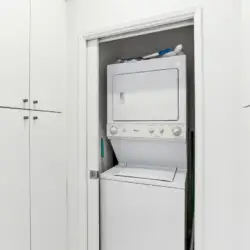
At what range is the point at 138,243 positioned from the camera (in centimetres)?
197

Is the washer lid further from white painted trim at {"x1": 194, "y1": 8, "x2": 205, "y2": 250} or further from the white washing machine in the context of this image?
white painted trim at {"x1": 194, "y1": 8, "x2": 205, "y2": 250}

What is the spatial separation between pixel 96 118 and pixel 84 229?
989 millimetres

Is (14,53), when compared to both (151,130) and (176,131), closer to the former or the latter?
(151,130)

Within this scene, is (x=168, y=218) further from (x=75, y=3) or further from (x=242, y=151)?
(x=75, y=3)

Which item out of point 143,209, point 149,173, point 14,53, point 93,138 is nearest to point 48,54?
point 14,53

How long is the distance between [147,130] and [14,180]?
3.71 ft

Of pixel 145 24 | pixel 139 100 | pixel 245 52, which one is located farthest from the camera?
pixel 139 100

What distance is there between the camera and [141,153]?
229 cm

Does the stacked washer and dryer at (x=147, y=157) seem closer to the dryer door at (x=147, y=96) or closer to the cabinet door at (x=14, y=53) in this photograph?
the dryer door at (x=147, y=96)

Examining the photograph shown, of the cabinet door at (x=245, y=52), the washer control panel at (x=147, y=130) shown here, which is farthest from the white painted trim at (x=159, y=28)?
the washer control panel at (x=147, y=130)

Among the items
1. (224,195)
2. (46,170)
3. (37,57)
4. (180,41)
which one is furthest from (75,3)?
(224,195)

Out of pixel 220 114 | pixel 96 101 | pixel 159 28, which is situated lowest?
pixel 220 114

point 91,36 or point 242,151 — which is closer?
point 242,151

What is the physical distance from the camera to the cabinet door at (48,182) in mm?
1777
